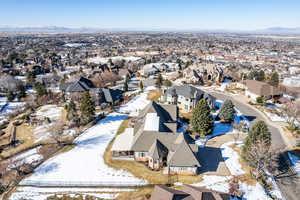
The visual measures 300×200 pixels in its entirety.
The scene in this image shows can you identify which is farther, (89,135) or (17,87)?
(17,87)

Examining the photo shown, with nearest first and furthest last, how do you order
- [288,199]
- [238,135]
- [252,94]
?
[288,199] < [238,135] < [252,94]

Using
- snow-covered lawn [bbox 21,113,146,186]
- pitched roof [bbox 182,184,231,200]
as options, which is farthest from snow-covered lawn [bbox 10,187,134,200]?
pitched roof [bbox 182,184,231,200]

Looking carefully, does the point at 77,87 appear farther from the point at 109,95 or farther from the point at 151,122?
the point at 151,122

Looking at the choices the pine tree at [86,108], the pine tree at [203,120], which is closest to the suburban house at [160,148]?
the pine tree at [203,120]

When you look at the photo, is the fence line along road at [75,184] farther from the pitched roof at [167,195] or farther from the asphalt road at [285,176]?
the asphalt road at [285,176]

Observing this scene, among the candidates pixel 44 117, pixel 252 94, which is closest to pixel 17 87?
pixel 44 117

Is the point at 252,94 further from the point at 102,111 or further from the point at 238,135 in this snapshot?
the point at 102,111
